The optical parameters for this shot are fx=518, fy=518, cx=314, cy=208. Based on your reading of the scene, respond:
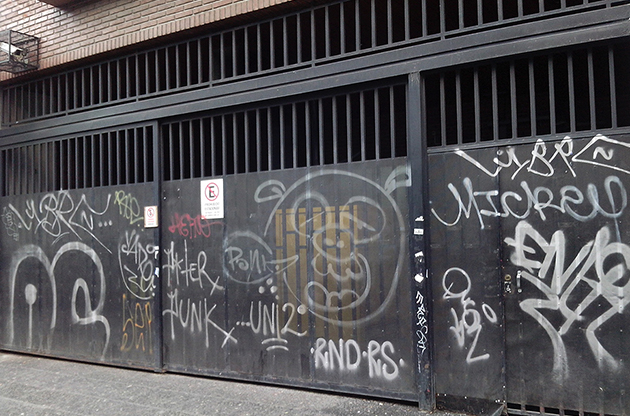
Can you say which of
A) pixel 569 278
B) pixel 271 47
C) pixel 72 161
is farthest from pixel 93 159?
pixel 569 278

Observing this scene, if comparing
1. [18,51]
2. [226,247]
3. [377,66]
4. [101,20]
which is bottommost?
[226,247]

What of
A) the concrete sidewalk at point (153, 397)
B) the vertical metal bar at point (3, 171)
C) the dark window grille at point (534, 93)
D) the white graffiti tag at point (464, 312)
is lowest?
the concrete sidewalk at point (153, 397)

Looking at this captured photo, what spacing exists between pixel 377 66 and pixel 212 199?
2419 mm

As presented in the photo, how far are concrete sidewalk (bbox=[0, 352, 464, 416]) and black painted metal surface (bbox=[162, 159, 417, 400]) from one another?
0.17 meters

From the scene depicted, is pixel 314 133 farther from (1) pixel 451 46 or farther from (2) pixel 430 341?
(2) pixel 430 341

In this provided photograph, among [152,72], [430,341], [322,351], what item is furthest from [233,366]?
[152,72]

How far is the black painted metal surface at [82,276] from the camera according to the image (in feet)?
21.2

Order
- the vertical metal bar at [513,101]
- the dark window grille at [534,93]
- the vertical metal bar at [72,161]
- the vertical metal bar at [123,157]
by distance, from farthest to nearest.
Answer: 1. the vertical metal bar at [72,161]
2. the vertical metal bar at [123,157]
3. the vertical metal bar at [513,101]
4. the dark window grille at [534,93]

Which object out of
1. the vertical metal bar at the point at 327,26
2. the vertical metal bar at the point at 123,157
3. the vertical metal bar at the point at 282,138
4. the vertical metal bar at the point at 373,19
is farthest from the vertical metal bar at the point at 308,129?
the vertical metal bar at the point at 123,157

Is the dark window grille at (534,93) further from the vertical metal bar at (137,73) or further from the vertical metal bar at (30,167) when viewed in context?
the vertical metal bar at (30,167)

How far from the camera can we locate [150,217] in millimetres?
6418

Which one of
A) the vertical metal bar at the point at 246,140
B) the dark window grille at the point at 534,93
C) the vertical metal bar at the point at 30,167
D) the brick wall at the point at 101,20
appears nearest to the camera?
the dark window grille at the point at 534,93

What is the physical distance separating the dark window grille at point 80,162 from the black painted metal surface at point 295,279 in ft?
2.64

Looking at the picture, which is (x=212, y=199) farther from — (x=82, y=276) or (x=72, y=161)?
(x=72, y=161)
